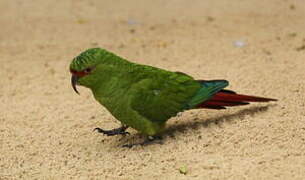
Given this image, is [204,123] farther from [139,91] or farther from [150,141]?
[139,91]

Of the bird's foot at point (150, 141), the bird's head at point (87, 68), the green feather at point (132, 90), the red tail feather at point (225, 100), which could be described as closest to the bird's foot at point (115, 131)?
the bird's foot at point (150, 141)

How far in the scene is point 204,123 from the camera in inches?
147

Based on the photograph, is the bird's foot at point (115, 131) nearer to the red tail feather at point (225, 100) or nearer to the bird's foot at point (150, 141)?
the bird's foot at point (150, 141)

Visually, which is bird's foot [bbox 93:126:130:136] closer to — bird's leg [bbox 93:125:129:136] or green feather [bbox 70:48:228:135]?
bird's leg [bbox 93:125:129:136]

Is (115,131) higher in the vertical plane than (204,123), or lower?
lower

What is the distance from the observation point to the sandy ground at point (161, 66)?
328cm

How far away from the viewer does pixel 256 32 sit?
19.3 ft

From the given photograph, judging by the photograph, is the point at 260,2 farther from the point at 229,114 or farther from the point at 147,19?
the point at 229,114

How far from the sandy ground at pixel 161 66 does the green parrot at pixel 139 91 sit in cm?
19

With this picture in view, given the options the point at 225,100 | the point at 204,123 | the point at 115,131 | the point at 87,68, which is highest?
the point at 87,68

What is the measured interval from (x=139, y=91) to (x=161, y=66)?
5.86 ft

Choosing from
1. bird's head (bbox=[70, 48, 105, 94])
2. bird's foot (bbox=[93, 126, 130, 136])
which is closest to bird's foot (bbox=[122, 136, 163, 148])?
bird's foot (bbox=[93, 126, 130, 136])

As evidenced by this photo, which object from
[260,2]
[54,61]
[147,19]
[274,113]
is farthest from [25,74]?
[260,2]

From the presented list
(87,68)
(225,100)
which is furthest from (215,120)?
(87,68)
